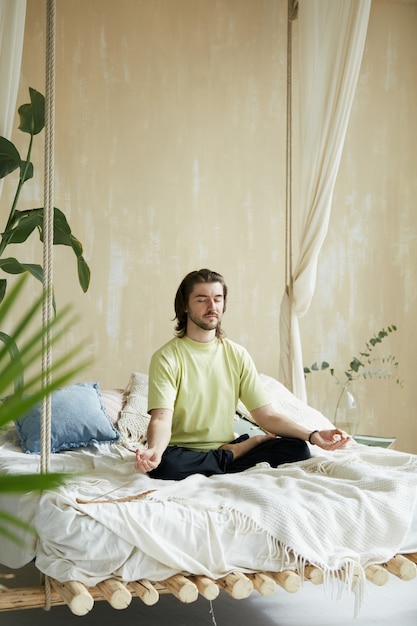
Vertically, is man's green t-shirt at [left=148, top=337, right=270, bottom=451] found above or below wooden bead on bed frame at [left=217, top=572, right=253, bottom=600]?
above

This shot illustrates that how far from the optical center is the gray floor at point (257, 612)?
2.82 metres

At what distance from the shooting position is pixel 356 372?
512 cm

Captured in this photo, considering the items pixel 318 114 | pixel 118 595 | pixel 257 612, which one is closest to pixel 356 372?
pixel 318 114

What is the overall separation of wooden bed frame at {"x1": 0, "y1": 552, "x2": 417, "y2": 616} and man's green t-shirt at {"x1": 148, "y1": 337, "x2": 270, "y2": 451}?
2.73ft

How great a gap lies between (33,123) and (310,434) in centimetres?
165

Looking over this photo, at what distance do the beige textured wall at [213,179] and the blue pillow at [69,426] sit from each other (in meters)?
0.83

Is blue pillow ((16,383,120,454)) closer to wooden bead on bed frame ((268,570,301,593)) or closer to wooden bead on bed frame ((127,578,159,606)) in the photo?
wooden bead on bed frame ((127,578,159,606))

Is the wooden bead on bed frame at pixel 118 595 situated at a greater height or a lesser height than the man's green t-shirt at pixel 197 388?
lesser

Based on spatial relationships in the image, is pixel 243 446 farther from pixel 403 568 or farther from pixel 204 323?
pixel 403 568

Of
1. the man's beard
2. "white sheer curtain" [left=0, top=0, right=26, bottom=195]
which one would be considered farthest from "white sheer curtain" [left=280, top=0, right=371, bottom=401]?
"white sheer curtain" [left=0, top=0, right=26, bottom=195]

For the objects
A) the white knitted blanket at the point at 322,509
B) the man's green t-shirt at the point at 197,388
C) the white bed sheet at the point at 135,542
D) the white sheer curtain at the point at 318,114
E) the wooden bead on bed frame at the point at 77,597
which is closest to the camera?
the wooden bead on bed frame at the point at 77,597

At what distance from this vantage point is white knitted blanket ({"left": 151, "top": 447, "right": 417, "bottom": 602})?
2.32m

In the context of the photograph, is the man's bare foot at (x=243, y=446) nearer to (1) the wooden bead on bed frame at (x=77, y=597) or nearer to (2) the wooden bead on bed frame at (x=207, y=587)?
(2) the wooden bead on bed frame at (x=207, y=587)

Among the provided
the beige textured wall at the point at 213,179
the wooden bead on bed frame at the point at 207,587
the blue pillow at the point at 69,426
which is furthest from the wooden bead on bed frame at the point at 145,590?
the beige textured wall at the point at 213,179
